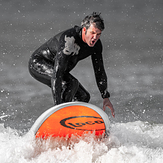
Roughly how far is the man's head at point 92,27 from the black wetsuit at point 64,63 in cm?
10

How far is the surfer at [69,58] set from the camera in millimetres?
2242

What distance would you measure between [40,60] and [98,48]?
681 millimetres

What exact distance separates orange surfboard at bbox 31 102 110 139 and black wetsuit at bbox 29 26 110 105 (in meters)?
0.14

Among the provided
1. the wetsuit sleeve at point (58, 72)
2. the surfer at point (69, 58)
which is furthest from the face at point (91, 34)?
the wetsuit sleeve at point (58, 72)

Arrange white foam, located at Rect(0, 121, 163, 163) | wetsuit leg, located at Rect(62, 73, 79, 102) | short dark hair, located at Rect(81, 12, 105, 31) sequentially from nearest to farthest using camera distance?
white foam, located at Rect(0, 121, 163, 163) → short dark hair, located at Rect(81, 12, 105, 31) → wetsuit leg, located at Rect(62, 73, 79, 102)

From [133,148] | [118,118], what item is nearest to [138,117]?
[118,118]

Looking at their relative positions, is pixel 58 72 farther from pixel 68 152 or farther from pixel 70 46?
pixel 68 152

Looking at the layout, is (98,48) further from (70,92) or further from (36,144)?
(36,144)

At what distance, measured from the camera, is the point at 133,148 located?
2.41 m

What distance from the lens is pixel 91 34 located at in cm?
225

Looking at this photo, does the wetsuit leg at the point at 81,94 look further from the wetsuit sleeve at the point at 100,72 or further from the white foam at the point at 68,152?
the white foam at the point at 68,152

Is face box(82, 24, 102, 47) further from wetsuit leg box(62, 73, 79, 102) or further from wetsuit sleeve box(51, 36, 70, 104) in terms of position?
wetsuit leg box(62, 73, 79, 102)

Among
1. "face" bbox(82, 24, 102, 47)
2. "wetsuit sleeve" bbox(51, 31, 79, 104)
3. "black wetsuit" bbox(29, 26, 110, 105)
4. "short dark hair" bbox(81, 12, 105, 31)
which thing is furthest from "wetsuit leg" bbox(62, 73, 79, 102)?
"short dark hair" bbox(81, 12, 105, 31)

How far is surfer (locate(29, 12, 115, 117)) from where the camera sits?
2.24 meters
